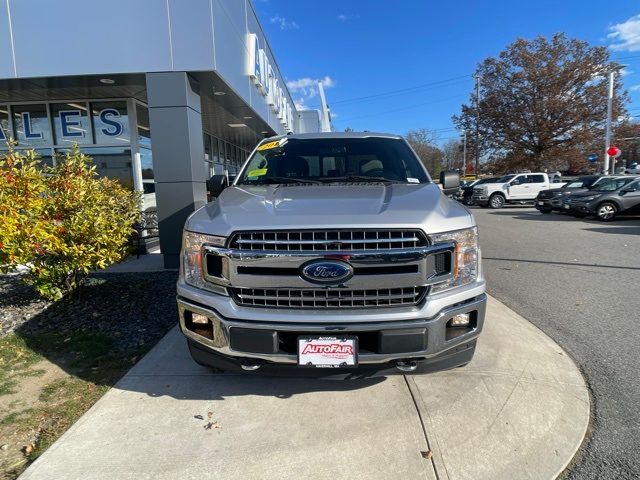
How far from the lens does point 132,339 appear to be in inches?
163

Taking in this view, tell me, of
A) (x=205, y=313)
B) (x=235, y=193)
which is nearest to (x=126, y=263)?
(x=235, y=193)

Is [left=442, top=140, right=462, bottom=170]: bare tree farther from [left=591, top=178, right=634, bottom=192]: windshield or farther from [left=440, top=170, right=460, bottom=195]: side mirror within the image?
[left=440, top=170, right=460, bottom=195]: side mirror

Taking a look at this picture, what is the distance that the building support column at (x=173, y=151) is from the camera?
676 cm

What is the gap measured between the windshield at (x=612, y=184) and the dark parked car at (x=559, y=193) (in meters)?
0.68

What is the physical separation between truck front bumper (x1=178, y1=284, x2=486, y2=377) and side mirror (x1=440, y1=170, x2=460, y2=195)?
5.91ft

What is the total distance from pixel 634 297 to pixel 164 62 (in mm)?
7653

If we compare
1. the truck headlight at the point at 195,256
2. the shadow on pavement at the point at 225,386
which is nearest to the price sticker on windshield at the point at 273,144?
the truck headlight at the point at 195,256

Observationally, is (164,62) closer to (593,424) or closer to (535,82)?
(593,424)

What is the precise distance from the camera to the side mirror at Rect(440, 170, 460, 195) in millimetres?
4191

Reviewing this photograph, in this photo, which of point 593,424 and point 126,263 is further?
point 126,263

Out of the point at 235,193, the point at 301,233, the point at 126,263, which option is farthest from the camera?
the point at 126,263

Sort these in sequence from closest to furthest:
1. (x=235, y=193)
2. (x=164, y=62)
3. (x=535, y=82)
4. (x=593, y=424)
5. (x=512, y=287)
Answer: (x=593, y=424), (x=235, y=193), (x=512, y=287), (x=164, y=62), (x=535, y=82)

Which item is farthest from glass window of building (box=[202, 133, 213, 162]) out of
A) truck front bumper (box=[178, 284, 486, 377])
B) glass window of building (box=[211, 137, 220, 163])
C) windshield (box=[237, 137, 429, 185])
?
truck front bumper (box=[178, 284, 486, 377])

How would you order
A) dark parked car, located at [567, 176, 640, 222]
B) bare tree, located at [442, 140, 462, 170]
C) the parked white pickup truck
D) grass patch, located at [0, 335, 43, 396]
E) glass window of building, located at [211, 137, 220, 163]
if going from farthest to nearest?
bare tree, located at [442, 140, 462, 170] → the parked white pickup truck → glass window of building, located at [211, 137, 220, 163] → dark parked car, located at [567, 176, 640, 222] → grass patch, located at [0, 335, 43, 396]
